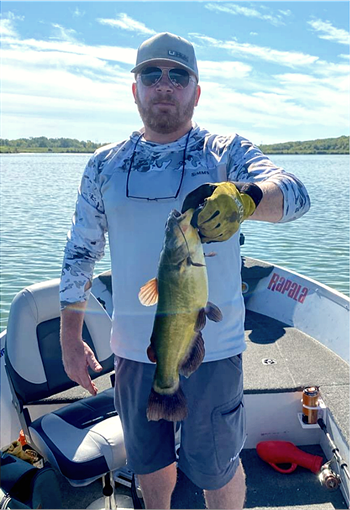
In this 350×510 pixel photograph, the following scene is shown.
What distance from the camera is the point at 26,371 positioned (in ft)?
13.0

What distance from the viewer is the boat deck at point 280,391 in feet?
12.8

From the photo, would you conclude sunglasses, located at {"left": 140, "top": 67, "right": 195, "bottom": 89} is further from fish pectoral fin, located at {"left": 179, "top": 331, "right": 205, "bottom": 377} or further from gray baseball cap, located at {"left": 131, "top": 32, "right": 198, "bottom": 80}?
fish pectoral fin, located at {"left": 179, "top": 331, "right": 205, "bottom": 377}

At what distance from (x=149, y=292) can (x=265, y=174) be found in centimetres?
91

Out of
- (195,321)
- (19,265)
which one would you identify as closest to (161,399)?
(195,321)

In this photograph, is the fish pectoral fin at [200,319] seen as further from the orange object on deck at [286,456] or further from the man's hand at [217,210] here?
the orange object on deck at [286,456]

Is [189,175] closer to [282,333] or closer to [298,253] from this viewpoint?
[282,333]

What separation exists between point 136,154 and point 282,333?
4.51 metres

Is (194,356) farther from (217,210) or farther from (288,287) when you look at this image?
(288,287)

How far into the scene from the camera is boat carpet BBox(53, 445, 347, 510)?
3852 mm

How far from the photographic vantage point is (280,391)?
4.58m

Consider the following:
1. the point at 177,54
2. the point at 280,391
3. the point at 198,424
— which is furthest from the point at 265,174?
the point at 280,391

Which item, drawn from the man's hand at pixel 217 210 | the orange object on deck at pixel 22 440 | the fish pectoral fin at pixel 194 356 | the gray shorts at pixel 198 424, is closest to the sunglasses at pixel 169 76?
the man's hand at pixel 217 210

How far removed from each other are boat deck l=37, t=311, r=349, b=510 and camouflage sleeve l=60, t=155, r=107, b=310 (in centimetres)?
191

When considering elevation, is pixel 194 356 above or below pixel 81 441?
above
